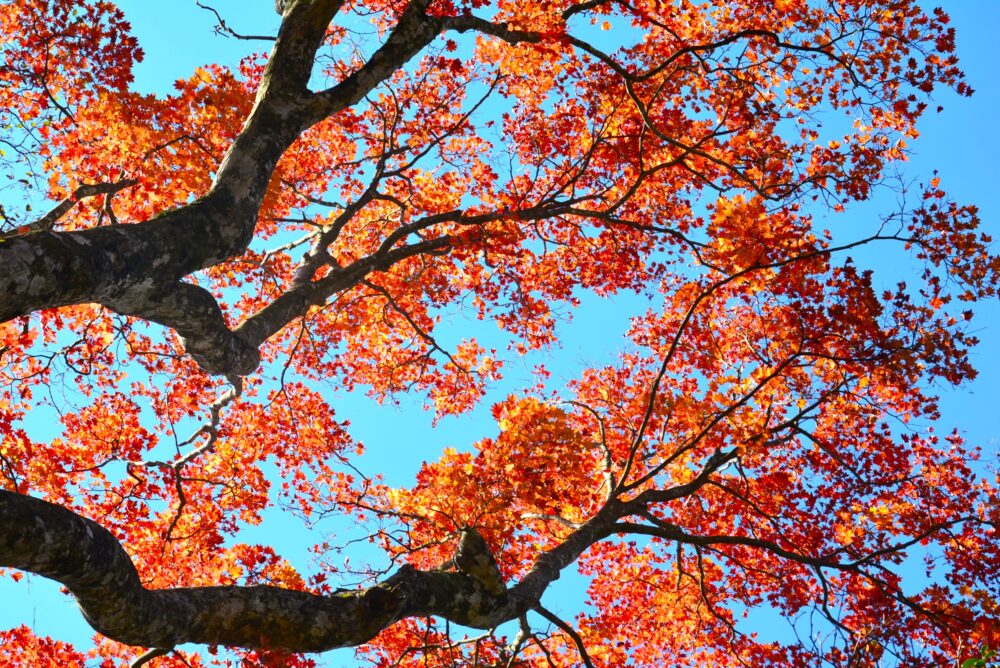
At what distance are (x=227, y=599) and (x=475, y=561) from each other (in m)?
2.56

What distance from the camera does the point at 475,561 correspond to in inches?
289

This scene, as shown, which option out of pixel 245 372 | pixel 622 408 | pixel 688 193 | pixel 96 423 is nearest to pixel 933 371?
pixel 688 193

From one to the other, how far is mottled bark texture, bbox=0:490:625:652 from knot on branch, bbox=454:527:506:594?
0.04 ft

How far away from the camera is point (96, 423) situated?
11.1 metres

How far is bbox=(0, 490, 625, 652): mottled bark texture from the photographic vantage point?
4.71 meters

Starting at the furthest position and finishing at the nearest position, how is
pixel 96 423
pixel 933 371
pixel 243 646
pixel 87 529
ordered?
pixel 96 423 < pixel 933 371 < pixel 243 646 < pixel 87 529

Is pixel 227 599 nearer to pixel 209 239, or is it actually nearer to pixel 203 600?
pixel 203 600

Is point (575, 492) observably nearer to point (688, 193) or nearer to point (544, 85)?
point (688, 193)

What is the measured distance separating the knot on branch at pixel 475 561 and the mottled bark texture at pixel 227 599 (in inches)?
0.4

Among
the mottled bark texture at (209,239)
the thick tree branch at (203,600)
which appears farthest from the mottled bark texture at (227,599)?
the mottled bark texture at (209,239)

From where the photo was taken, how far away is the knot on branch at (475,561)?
24.1ft

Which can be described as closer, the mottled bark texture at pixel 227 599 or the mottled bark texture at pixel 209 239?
the mottled bark texture at pixel 227 599

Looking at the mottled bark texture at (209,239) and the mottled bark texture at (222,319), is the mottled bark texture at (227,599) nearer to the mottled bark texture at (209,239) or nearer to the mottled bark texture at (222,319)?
the mottled bark texture at (222,319)

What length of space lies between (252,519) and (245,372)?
3856 mm
